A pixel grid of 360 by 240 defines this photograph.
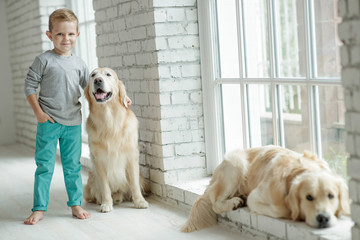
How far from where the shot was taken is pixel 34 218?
3199mm

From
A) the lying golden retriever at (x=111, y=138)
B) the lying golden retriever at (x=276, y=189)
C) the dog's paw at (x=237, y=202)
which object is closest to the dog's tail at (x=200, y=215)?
the lying golden retriever at (x=276, y=189)

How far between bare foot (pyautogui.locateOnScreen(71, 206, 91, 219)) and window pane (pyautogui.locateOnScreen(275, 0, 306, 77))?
4.91 ft

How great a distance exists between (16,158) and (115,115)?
2939mm

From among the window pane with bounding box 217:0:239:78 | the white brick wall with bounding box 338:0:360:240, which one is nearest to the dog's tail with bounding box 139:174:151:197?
the window pane with bounding box 217:0:239:78

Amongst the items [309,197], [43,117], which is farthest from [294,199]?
[43,117]

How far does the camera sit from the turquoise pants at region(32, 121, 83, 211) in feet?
10.4

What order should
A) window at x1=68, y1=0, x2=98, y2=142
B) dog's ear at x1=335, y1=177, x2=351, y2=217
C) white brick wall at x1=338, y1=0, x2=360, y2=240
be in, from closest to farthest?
white brick wall at x1=338, y1=0, x2=360, y2=240 → dog's ear at x1=335, y1=177, x2=351, y2=217 → window at x1=68, y1=0, x2=98, y2=142

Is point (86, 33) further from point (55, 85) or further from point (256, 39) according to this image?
point (256, 39)

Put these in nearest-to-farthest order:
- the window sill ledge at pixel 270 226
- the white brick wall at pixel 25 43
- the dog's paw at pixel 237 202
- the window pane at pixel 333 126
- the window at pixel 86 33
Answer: the window sill ledge at pixel 270 226
the window pane at pixel 333 126
the dog's paw at pixel 237 202
the window at pixel 86 33
the white brick wall at pixel 25 43

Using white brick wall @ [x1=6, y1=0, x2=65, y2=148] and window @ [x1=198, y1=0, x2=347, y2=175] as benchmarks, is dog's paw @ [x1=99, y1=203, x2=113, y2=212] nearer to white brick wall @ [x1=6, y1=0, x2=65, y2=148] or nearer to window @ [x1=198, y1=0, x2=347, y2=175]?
window @ [x1=198, y1=0, x2=347, y2=175]

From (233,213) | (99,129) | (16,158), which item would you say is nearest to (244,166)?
(233,213)

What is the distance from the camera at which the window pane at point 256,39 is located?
2.88m

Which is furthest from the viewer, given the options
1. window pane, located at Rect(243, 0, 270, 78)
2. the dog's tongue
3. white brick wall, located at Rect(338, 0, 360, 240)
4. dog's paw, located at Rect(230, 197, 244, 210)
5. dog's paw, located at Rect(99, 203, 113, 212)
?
dog's paw, located at Rect(99, 203, 113, 212)

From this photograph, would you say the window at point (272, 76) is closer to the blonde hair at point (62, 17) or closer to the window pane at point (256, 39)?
the window pane at point (256, 39)
